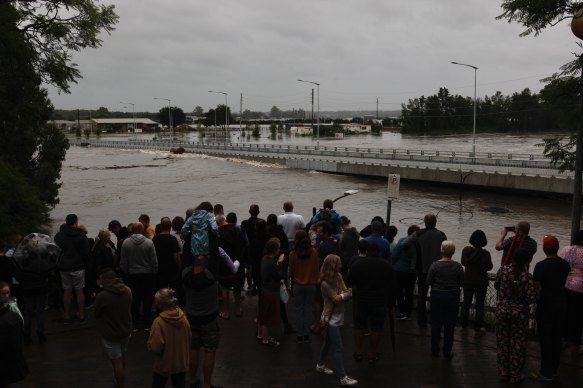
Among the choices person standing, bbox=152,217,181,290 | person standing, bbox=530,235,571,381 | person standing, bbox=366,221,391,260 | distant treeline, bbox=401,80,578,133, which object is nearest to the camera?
person standing, bbox=530,235,571,381

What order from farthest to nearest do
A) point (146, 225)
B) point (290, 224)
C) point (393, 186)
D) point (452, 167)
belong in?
point (452, 167)
point (393, 186)
point (290, 224)
point (146, 225)

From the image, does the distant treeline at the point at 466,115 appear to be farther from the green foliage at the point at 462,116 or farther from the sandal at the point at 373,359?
the sandal at the point at 373,359

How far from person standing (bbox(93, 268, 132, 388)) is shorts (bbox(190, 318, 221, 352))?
71cm

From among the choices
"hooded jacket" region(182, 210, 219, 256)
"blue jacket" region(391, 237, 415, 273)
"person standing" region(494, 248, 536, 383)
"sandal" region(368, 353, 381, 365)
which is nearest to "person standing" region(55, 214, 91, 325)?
"hooded jacket" region(182, 210, 219, 256)

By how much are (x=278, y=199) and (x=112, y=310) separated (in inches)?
1267

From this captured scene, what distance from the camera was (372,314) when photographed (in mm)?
6926

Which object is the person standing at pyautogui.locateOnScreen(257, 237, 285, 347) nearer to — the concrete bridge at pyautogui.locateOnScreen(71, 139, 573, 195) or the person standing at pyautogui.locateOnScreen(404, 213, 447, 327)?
the person standing at pyautogui.locateOnScreen(404, 213, 447, 327)

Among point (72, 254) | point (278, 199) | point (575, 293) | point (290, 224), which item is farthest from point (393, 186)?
point (278, 199)

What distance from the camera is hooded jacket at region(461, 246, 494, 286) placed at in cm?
780

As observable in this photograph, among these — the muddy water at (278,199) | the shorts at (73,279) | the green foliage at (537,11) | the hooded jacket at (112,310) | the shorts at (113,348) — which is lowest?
the muddy water at (278,199)

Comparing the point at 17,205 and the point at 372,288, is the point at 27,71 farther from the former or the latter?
the point at 372,288

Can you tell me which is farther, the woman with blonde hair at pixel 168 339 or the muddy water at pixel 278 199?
the muddy water at pixel 278 199

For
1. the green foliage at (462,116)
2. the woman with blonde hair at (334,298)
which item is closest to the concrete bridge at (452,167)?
the woman with blonde hair at (334,298)

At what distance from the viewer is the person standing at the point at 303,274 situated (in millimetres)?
7266
